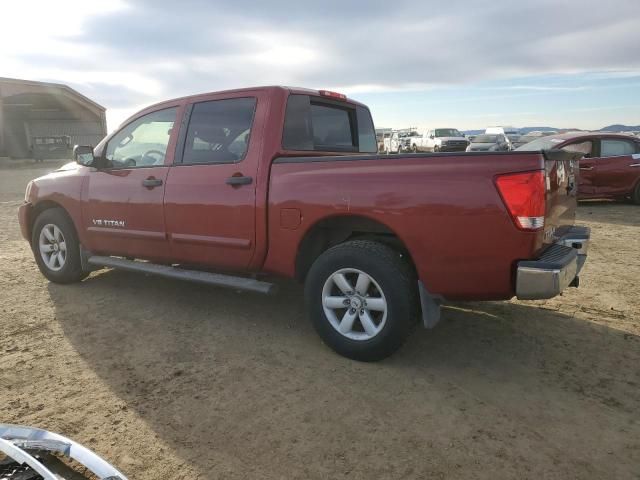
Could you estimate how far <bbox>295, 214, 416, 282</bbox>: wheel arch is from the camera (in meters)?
→ 3.45

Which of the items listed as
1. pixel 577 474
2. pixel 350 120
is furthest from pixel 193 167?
pixel 577 474

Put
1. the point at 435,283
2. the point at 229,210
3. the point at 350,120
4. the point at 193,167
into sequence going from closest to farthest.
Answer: the point at 435,283 < the point at 229,210 < the point at 193,167 < the point at 350,120

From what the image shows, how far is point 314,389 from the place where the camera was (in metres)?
3.04

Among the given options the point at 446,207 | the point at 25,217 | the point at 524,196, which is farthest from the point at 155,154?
the point at 524,196

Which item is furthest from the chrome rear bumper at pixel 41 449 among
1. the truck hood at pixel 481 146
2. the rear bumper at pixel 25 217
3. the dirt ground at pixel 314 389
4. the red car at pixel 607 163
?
the truck hood at pixel 481 146

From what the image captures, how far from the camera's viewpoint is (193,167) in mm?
4141

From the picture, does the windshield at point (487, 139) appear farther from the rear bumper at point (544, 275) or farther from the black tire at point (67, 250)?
the rear bumper at point (544, 275)

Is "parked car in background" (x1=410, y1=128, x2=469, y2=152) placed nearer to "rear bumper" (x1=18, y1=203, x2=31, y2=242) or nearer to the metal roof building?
the metal roof building

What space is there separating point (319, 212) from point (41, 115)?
31.7m

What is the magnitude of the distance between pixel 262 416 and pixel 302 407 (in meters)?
0.24

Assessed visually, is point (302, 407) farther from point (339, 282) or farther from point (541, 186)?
point (541, 186)

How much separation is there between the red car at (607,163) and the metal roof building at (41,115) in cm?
2588

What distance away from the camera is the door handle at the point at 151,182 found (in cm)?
432

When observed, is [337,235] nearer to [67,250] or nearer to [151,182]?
[151,182]
